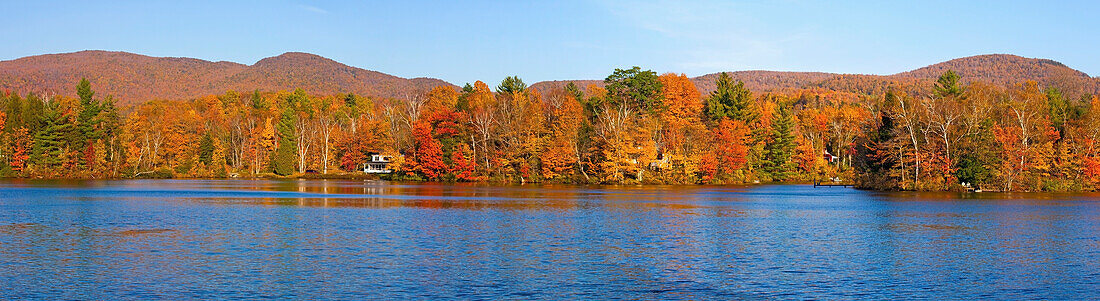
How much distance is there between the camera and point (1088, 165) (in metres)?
73.0

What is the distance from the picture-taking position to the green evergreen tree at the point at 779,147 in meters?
103

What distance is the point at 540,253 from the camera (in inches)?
1011

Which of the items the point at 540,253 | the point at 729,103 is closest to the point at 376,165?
the point at 729,103

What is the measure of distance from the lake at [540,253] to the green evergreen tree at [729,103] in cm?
5784

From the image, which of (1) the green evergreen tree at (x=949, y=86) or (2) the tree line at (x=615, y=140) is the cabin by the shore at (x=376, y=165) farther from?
(1) the green evergreen tree at (x=949, y=86)

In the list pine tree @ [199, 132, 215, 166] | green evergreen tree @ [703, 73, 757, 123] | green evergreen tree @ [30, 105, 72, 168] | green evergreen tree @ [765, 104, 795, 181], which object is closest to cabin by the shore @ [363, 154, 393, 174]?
pine tree @ [199, 132, 215, 166]

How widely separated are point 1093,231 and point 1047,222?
14.4 feet

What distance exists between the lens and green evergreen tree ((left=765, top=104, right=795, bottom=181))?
103m

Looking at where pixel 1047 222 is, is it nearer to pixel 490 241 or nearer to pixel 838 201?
pixel 838 201

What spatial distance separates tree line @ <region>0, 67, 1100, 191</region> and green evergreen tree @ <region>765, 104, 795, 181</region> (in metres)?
0.23

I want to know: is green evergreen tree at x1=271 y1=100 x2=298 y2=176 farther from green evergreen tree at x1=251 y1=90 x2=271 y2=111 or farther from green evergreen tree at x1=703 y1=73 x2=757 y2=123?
green evergreen tree at x1=703 y1=73 x2=757 y2=123

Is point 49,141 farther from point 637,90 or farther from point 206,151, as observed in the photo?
point 637,90

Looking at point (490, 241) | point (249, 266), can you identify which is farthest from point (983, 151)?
point (249, 266)

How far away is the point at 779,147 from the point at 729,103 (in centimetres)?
804
